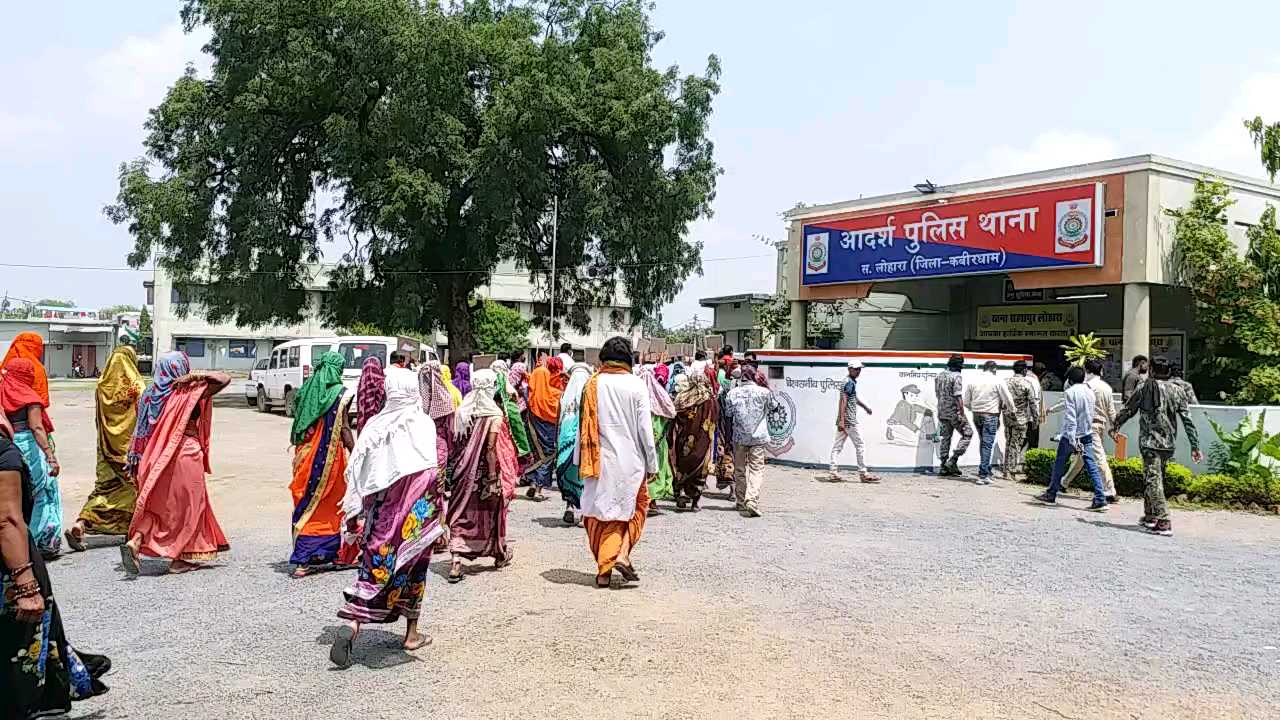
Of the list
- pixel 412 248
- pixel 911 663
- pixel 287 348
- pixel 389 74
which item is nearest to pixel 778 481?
pixel 911 663

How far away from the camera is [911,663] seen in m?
5.29

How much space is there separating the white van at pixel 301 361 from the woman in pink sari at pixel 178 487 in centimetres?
1194

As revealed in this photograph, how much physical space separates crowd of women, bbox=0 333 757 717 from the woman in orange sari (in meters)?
0.01

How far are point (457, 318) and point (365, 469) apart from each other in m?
25.5

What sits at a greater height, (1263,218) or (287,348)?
(1263,218)

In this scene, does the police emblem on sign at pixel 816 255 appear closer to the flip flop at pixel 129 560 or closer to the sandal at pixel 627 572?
the sandal at pixel 627 572

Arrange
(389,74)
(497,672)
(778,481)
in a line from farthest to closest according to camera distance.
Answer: (389,74) → (778,481) → (497,672)

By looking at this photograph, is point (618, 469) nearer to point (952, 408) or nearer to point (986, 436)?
point (952, 408)

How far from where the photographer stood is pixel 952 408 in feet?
45.8

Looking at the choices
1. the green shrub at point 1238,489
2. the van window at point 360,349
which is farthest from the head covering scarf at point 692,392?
the van window at point 360,349

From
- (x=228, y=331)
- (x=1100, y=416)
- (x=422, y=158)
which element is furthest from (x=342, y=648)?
(x=228, y=331)

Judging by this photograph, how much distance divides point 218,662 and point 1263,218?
17946mm

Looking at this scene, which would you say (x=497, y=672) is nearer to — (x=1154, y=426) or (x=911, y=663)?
(x=911, y=663)

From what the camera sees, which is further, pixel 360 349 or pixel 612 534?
pixel 360 349
